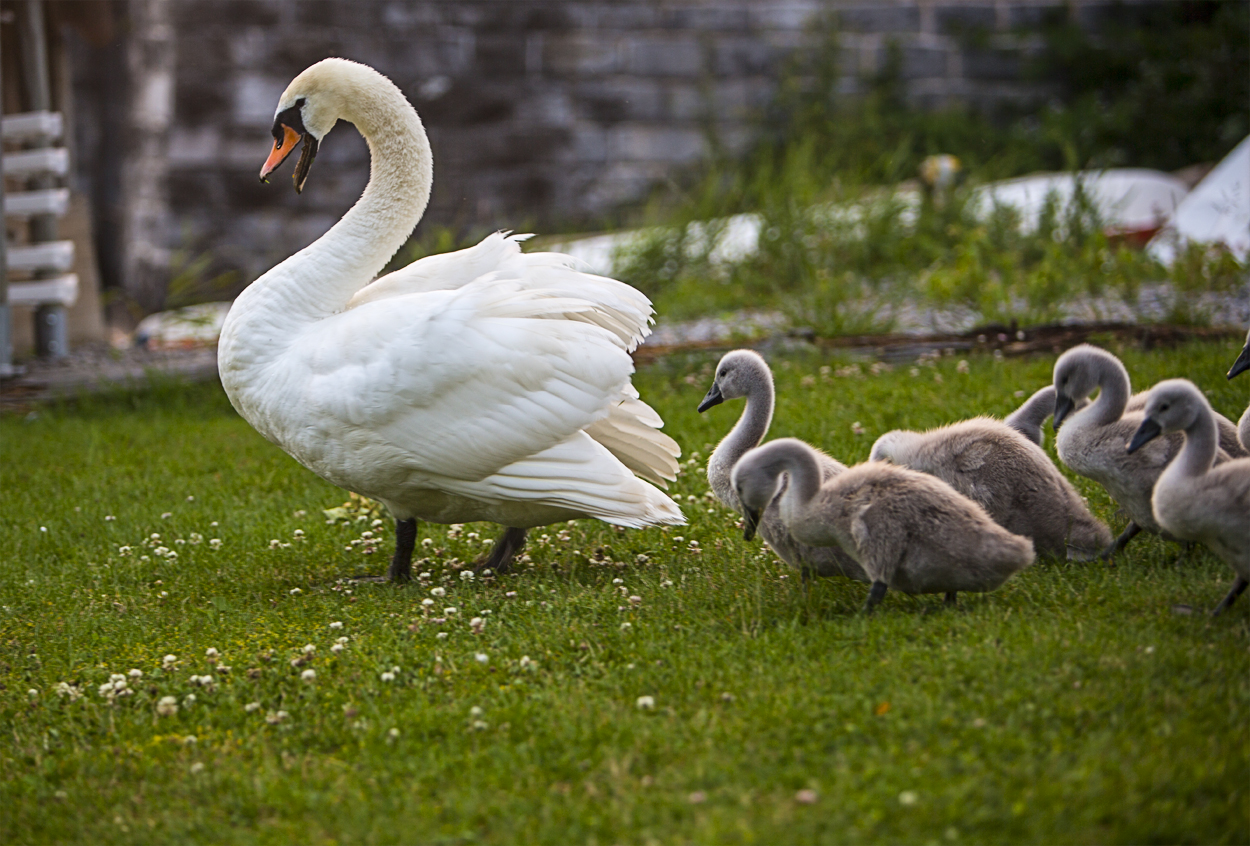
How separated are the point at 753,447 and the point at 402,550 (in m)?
1.41

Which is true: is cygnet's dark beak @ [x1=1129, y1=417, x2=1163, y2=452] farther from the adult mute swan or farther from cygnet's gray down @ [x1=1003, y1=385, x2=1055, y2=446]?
the adult mute swan

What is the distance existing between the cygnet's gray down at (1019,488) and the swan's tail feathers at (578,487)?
3.38ft

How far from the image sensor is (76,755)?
3275 mm

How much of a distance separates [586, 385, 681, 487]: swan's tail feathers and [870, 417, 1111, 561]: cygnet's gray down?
1.03m

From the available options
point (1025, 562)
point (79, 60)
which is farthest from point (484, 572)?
point (79, 60)

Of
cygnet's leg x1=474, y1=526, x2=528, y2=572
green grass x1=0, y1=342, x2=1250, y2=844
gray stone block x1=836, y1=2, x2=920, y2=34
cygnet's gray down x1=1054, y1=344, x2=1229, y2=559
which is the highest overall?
gray stone block x1=836, y1=2, x2=920, y2=34

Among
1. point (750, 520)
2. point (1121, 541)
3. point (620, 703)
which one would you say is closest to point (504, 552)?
point (750, 520)

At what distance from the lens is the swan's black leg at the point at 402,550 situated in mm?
4594

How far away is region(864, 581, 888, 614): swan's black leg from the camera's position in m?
3.67

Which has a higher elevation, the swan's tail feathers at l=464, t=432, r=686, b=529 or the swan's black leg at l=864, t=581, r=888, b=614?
the swan's tail feathers at l=464, t=432, r=686, b=529

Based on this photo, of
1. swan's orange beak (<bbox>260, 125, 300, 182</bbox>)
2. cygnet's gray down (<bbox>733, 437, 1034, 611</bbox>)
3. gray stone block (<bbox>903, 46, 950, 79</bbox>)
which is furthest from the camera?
gray stone block (<bbox>903, 46, 950, 79</bbox>)

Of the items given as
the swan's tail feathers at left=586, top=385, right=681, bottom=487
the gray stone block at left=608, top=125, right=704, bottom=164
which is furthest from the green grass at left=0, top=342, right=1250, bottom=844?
A: the gray stone block at left=608, top=125, right=704, bottom=164

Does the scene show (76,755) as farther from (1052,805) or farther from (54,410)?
(54,410)

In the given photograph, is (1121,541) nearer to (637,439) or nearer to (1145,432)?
(1145,432)
